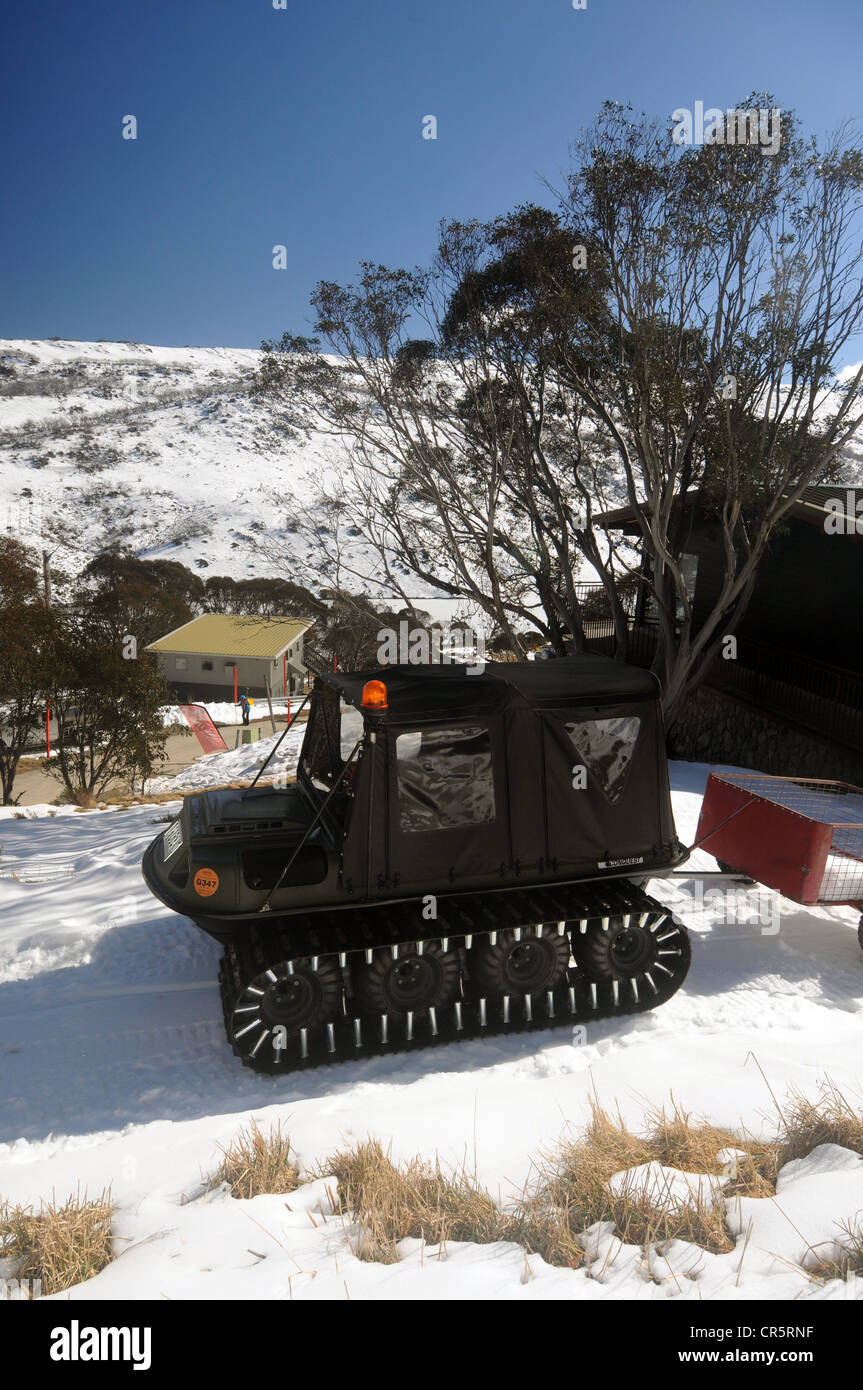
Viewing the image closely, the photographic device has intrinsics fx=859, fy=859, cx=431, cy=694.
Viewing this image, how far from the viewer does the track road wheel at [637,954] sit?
6613 mm

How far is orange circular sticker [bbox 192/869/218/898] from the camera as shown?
231 inches

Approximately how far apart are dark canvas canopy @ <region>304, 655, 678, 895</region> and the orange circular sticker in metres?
0.94

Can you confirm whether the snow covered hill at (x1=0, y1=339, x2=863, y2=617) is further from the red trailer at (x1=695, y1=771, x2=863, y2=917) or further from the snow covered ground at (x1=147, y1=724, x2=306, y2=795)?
the red trailer at (x1=695, y1=771, x2=863, y2=917)

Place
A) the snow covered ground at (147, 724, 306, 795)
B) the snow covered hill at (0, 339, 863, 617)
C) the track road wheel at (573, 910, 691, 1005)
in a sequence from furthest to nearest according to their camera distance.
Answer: the snow covered hill at (0, 339, 863, 617)
the snow covered ground at (147, 724, 306, 795)
the track road wheel at (573, 910, 691, 1005)

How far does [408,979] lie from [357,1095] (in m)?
0.93

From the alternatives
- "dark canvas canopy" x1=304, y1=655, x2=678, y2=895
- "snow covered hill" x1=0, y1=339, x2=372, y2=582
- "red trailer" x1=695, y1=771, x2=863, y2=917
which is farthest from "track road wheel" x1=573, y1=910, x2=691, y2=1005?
"snow covered hill" x1=0, y1=339, x2=372, y2=582

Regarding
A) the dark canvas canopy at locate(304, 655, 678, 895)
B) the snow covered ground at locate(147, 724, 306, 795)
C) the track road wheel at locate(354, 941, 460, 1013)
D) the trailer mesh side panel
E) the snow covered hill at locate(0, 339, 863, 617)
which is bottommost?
the snow covered ground at locate(147, 724, 306, 795)

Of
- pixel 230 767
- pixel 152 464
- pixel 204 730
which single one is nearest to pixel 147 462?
pixel 152 464

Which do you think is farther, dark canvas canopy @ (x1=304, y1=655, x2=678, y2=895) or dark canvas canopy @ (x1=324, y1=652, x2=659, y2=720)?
dark canvas canopy @ (x1=324, y1=652, x2=659, y2=720)

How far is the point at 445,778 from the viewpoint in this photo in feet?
20.6

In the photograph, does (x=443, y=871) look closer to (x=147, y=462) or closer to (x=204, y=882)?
(x=204, y=882)
